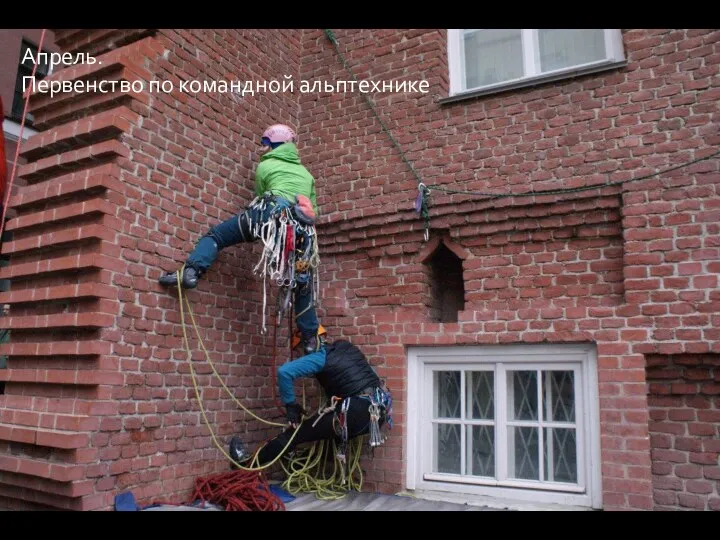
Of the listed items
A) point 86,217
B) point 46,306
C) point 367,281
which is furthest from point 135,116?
point 367,281

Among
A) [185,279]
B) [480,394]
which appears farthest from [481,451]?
[185,279]

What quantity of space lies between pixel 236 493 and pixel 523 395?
220cm

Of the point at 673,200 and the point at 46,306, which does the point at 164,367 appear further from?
the point at 673,200

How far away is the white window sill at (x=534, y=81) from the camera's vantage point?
449 cm

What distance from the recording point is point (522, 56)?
4.97 metres

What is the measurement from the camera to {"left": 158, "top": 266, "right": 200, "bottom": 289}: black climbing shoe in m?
4.14

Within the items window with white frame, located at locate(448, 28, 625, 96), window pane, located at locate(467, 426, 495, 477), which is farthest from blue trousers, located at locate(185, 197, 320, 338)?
window with white frame, located at locate(448, 28, 625, 96)

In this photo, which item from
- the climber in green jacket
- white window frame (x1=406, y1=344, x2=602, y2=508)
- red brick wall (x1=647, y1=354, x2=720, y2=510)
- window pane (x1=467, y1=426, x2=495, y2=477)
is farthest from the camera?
window pane (x1=467, y1=426, x2=495, y2=477)

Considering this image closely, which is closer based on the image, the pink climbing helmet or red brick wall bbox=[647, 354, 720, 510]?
red brick wall bbox=[647, 354, 720, 510]

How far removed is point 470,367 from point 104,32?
3819 millimetres

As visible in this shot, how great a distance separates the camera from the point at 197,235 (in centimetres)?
453

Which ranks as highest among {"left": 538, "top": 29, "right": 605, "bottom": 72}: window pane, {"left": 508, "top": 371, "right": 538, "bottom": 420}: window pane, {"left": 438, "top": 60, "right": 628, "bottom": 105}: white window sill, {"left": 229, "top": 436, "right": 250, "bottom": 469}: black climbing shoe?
{"left": 538, "top": 29, "right": 605, "bottom": 72}: window pane

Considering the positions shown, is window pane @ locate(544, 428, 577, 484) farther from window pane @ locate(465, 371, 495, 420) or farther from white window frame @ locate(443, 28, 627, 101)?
white window frame @ locate(443, 28, 627, 101)

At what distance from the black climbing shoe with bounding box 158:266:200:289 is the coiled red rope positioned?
4.55 ft
